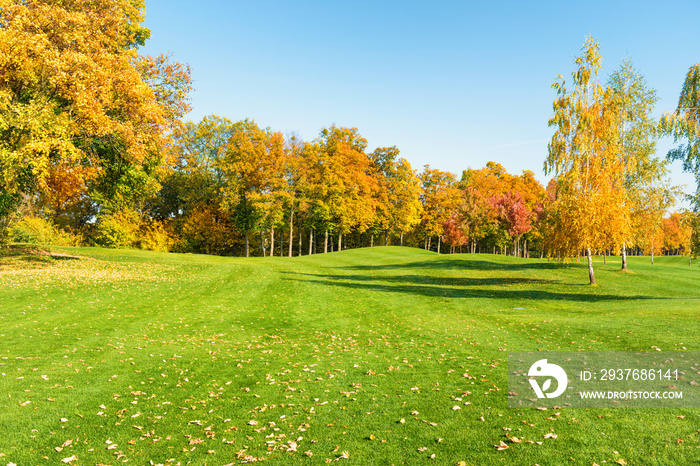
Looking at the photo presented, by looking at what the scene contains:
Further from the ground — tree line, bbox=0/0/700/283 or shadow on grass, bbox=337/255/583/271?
tree line, bbox=0/0/700/283

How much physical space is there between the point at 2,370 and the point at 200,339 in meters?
4.97

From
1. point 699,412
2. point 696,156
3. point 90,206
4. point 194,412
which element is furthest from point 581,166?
point 90,206

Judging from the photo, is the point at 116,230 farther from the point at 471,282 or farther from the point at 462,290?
the point at 462,290

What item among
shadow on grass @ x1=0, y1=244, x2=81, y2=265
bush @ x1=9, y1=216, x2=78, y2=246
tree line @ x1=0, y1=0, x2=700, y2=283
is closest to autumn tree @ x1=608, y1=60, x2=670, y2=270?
tree line @ x1=0, y1=0, x2=700, y2=283

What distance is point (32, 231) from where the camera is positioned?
133 feet

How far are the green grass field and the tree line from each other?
6.04 meters

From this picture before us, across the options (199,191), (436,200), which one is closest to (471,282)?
(436,200)

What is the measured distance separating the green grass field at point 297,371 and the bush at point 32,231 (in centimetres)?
2070

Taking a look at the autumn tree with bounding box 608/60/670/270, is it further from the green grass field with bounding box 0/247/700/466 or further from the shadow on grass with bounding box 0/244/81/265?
the shadow on grass with bounding box 0/244/81/265

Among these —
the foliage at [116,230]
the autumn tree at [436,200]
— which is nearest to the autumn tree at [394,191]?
the autumn tree at [436,200]

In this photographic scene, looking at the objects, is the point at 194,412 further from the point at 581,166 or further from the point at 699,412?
the point at 581,166

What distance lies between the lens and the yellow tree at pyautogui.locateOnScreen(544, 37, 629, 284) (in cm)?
2402

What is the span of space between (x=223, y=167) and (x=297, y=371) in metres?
40.1

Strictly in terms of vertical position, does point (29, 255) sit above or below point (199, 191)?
below
